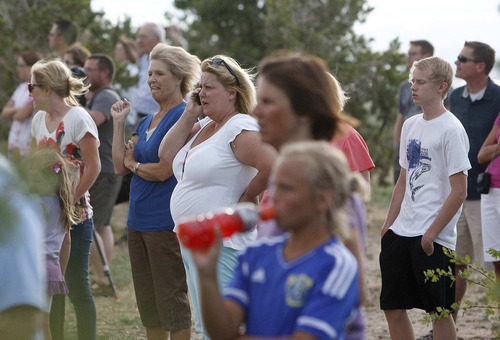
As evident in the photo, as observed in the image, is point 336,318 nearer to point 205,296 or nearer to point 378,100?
point 205,296

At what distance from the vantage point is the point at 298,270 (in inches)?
90.5

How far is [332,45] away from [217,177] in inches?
385

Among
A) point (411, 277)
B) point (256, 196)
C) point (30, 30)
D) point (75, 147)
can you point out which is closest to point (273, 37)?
point (30, 30)

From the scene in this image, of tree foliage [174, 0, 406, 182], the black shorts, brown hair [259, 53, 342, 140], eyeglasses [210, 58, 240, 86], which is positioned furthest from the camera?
tree foliage [174, 0, 406, 182]

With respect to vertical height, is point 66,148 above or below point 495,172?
above

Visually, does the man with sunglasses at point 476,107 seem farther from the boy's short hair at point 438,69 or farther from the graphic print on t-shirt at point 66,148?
the graphic print on t-shirt at point 66,148

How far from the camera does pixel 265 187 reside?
Answer: 4184mm

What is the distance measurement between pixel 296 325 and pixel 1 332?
85cm

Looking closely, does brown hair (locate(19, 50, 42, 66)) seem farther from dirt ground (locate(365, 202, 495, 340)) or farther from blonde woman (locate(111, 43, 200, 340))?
dirt ground (locate(365, 202, 495, 340))

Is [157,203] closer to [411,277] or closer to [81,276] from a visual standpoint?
[81,276]

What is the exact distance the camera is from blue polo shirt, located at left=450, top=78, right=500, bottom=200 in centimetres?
643

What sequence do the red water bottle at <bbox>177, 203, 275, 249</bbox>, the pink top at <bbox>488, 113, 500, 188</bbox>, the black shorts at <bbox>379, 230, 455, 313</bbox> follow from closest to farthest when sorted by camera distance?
the red water bottle at <bbox>177, 203, 275, 249</bbox>
the black shorts at <bbox>379, 230, 455, 313</bbox>
the pink top at <bbox>488, 113, 500, 188</bbox>

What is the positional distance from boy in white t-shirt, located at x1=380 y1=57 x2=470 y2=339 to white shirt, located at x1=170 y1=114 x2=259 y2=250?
1173 millimetres

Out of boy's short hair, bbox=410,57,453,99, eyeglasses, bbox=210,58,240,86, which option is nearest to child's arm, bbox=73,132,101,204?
eyeglasses, bbox=210,58,240,86
